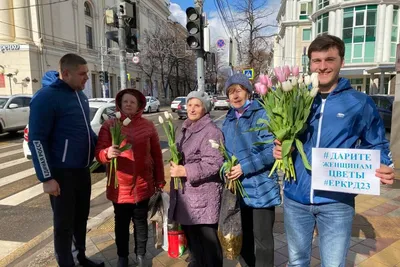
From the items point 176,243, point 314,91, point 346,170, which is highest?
point 314,91

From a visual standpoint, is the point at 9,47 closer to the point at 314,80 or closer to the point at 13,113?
the point at 13,113

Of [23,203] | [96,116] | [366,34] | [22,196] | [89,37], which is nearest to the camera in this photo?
[23,203]

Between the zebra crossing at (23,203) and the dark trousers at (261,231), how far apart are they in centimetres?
255

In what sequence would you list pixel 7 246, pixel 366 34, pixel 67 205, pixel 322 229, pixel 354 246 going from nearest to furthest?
pixel 322 229 → pixel 67 205 → pixel 354 246 → pixel 7 246 → pixel 366 34

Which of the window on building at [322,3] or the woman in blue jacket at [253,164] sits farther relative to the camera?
the window on building at [322,3]

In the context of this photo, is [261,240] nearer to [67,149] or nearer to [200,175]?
[200,175]

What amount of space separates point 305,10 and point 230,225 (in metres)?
53.2

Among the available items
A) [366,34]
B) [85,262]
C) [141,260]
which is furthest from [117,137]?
[366,34]

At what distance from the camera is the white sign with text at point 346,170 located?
1759 millimetres

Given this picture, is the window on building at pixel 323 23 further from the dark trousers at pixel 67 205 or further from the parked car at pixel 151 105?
the dark trousers at pixel 67 205

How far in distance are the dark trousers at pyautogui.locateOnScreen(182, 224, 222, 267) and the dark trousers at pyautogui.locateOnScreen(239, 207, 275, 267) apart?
A: 0.29 metres

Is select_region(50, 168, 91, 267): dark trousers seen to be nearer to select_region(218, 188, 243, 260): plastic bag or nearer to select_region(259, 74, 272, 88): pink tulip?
select_region(218, 188, 243, 260): plastic bag

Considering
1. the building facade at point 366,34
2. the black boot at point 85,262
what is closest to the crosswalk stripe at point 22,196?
the black boot at point 85,262

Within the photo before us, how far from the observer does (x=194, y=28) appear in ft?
19.0
